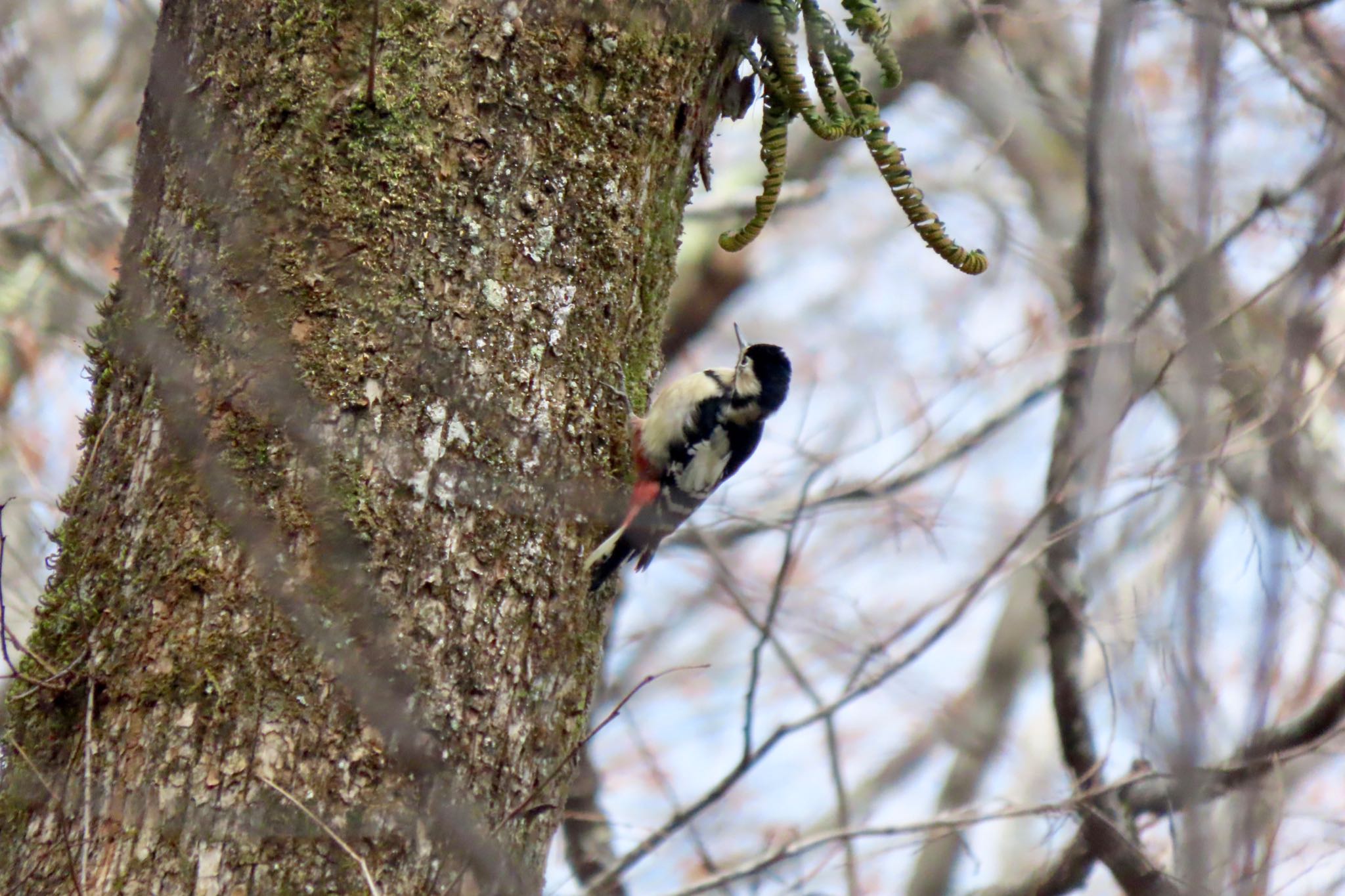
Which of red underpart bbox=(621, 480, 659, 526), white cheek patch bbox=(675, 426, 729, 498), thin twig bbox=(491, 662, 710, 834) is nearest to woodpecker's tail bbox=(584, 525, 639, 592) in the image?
red underpart bbox=(621, 480, 659, 526)

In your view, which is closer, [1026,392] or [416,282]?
[416,282]

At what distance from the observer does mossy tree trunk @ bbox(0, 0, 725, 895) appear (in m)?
1.83

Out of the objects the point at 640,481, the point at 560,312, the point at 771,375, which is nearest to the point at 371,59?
the point at 560,312

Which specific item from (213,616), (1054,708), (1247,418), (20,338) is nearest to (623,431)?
(213,616)

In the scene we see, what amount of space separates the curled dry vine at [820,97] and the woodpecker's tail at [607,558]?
2.37 ft

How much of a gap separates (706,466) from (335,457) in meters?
2.15

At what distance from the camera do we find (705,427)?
4062 mm

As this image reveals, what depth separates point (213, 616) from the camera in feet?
6.21

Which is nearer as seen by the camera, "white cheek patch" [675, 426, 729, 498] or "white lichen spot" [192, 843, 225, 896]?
"white lichen spot" [192, 843, 225, 896]

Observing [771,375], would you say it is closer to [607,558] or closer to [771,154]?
[771,154]

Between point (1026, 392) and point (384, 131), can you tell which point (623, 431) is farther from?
point (1026, 392)

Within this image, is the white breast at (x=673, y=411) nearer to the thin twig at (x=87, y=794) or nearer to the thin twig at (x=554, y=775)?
the thin twig at (x=554, y=775)

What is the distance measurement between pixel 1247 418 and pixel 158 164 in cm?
366

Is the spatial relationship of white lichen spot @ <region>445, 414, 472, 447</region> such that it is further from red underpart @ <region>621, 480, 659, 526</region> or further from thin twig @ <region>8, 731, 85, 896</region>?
thin twig @ <region>8, 731, 85, 896</region>
